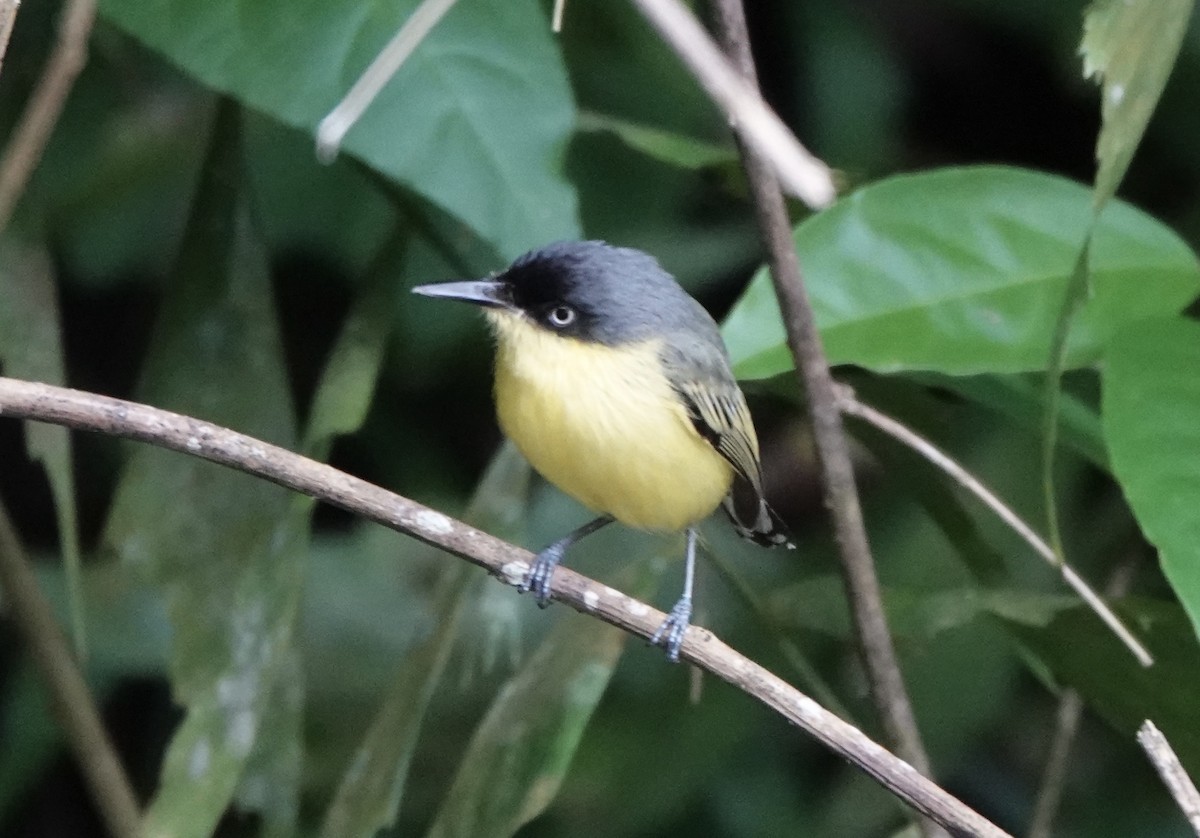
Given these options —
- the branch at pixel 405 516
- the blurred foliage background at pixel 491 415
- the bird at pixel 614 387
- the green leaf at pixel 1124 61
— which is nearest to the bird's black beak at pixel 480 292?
the bird at pixel 614 387

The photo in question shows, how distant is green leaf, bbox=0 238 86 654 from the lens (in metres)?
1.61

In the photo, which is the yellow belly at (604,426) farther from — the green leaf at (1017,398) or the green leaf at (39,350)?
the green leaf at (39,350)

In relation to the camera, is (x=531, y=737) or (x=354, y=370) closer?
(x=531, y=737)

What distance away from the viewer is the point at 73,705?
1.83 meters

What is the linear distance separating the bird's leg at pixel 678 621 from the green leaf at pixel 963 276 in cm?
29

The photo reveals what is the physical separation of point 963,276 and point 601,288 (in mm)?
429

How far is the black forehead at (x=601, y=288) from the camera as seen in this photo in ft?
5.52

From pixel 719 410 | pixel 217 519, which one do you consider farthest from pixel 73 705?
pixel 719 410

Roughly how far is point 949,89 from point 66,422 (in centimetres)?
231

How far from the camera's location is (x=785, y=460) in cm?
300

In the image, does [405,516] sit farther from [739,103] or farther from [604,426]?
[739,103]

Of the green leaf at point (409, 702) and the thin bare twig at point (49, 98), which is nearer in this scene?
the thin bare twig at point (49, 98)

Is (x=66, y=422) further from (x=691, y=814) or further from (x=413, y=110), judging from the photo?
(x=691, y=814)

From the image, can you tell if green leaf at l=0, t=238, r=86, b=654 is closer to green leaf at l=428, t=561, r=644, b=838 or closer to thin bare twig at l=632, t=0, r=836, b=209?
green leaf at l=428, t=561, r=644, b=838
